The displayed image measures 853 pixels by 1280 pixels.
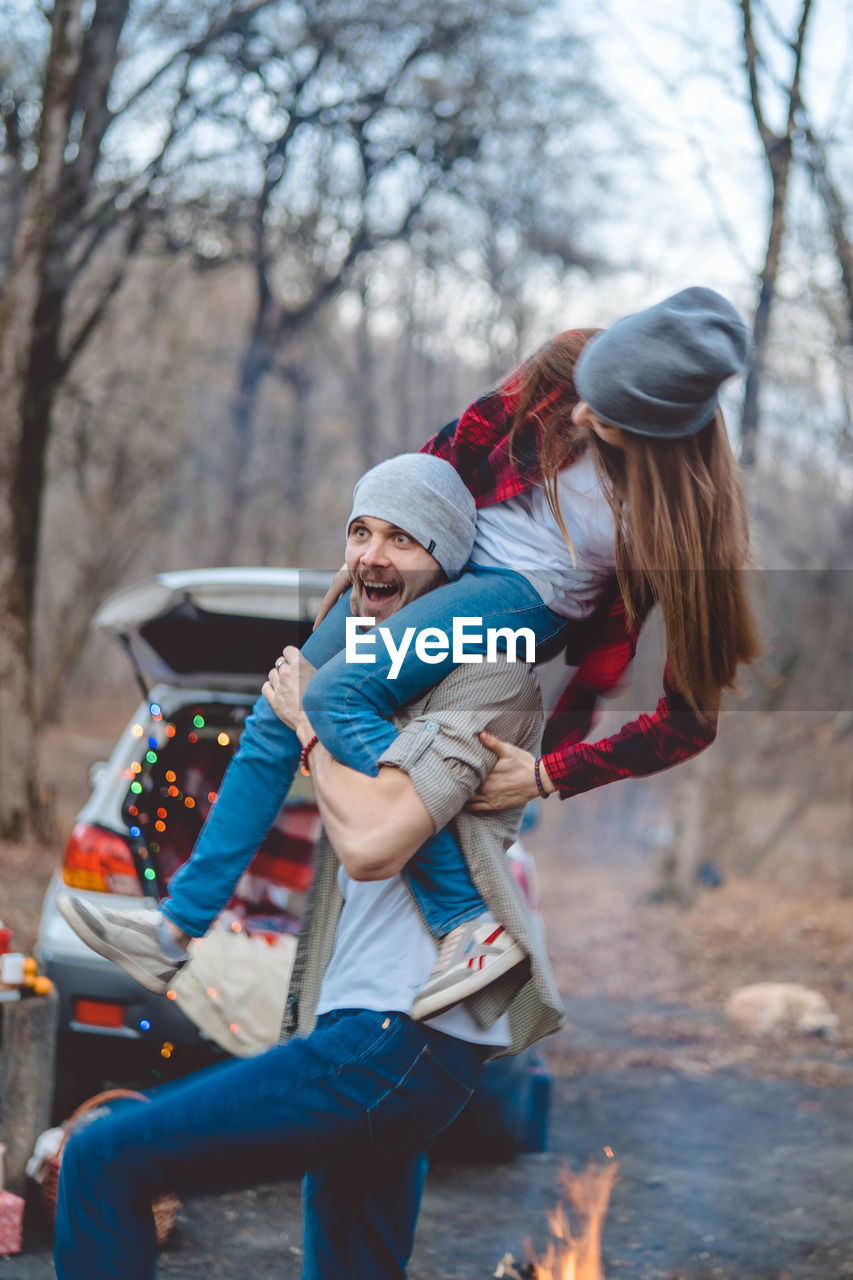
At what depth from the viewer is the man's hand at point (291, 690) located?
2.20m

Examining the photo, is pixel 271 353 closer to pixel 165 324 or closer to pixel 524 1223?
pixel 165 324

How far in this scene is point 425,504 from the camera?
218cm

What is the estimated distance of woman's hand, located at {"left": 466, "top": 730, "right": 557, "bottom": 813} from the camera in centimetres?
216

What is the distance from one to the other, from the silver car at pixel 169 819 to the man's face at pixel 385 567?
1655 mm

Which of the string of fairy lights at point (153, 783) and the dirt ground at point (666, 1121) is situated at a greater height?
the string of fairy lights at point (153, 783)

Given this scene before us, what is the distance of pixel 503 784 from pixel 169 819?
2.88 m

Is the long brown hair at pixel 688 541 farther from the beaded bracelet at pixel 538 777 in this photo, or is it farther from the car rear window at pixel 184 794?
the car rear window at pixel 184 794

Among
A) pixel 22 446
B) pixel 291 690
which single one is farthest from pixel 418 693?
pixel 22 446

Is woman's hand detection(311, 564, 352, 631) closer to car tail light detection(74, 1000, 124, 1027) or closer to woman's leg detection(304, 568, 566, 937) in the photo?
woman's leg detection(304, 568, 566, 937)

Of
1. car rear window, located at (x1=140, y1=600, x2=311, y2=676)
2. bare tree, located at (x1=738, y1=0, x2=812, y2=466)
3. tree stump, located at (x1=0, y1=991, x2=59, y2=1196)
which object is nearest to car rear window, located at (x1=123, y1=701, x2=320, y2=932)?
car rear window, located at (x1=140, y1=600, x2=311, y2=676)

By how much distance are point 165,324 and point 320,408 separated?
140 inches

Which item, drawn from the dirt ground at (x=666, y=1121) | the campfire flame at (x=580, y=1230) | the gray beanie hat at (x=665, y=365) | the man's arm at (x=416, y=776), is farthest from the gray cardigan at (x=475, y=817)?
the dirt ground at (x=666, y=1121)

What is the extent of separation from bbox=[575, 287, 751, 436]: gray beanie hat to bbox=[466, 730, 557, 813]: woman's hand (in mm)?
583

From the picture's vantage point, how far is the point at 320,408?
22656 mm
